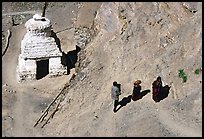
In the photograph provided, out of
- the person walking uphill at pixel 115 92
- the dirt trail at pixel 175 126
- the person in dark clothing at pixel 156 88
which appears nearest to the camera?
the dirt trail at pixel 175 126

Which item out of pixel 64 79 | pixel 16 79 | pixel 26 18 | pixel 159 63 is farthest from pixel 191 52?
pixel 26 18

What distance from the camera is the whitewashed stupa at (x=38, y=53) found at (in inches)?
1272

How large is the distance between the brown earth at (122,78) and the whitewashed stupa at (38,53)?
1.61ft

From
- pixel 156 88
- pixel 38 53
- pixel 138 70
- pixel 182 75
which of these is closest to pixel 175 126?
pixel 156 88

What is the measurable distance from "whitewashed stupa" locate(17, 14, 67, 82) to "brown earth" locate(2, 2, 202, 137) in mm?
492

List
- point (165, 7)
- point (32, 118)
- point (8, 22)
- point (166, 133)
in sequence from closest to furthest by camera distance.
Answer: point (166, 133), point (32, 118), point (165, 7), point (8, 22)

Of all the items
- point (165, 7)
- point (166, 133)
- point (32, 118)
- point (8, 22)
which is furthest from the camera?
point (8, 22)

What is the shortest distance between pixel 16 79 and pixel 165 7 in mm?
8300

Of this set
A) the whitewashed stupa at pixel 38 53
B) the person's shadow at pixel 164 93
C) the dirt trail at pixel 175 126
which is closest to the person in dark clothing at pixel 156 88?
the person's shadow at pixel 164 93

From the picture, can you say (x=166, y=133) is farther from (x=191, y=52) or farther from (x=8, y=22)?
(x=8, y=22)

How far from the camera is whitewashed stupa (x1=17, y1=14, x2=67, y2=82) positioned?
32312mm

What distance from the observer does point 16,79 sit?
33.9 meters

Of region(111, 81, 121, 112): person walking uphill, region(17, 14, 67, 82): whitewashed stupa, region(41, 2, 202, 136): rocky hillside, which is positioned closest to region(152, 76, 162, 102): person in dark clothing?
region(41, 2, 202, 136): rocky hillside

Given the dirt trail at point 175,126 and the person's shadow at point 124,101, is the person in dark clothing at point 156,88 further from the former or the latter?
the person's shadow at point 124,101
